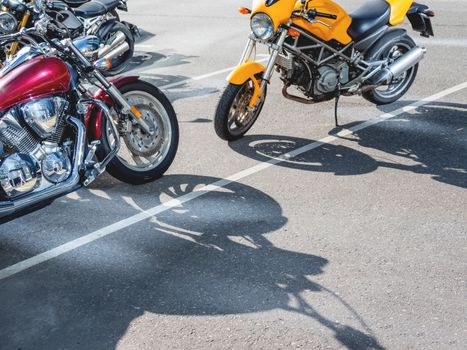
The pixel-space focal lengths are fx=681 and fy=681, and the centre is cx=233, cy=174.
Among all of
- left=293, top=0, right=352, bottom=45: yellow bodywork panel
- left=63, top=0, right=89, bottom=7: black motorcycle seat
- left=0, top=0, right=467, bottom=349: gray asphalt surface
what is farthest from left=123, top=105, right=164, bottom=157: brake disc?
left=63, top=0, right=89, bottom=7: black motorcycle seat

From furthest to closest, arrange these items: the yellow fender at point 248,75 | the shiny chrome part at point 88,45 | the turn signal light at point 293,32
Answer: the turn signal light at point 293,32 → the yellow fender at point 248,75 → the shiny chrome part at point 88,45

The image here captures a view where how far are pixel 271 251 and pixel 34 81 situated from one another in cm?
199

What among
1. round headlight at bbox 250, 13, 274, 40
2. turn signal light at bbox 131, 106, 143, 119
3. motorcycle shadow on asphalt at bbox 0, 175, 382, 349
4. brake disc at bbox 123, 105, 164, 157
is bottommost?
motorcycle shadow on asphalt at bbox 0, 175, 382, 349

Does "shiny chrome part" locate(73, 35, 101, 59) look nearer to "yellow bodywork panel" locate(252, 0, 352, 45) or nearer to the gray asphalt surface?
the gray asphalt surface

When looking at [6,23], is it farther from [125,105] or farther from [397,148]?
[397,148]

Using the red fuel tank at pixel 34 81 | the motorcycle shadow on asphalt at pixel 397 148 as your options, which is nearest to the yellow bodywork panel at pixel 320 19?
the motorcycle shadow on asphalt at pixel 397 148

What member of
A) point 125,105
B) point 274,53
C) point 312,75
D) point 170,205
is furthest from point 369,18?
point 170,205

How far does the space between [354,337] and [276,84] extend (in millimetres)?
5260

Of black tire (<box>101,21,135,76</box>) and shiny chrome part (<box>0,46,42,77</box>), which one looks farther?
black tire (<box>101,21,135,76</box>)

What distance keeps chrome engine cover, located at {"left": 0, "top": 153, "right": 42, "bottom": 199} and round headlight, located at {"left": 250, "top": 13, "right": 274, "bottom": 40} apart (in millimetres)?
2491

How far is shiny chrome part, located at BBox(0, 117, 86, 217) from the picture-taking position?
4535 millimetres

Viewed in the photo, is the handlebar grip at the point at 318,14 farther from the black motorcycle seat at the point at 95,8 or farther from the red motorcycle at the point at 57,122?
the black motorcycle seat at the point at 95,8

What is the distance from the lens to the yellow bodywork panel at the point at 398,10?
7016mm

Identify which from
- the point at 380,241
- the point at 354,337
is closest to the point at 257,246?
the point at 380,241
